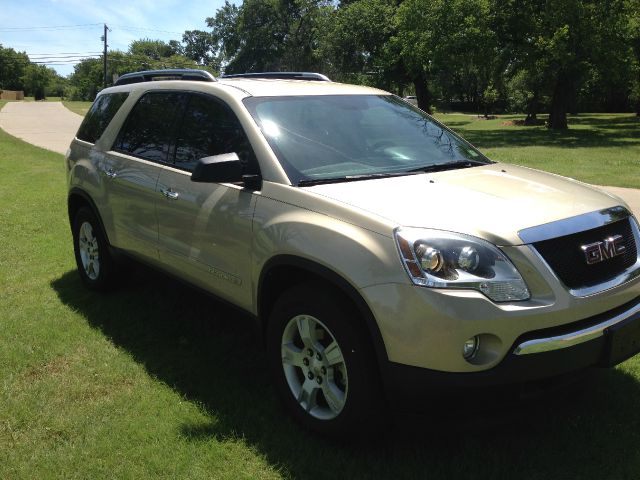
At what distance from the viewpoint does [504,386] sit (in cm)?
252

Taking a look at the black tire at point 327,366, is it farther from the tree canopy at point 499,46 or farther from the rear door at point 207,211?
the tree canopy at point 499,46

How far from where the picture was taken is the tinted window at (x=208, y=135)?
3584mm

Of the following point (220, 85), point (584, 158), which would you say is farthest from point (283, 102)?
point (584, 158)

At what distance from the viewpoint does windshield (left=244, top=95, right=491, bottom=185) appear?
11.2 ft

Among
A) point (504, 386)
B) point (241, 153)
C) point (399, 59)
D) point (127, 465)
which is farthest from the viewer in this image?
point (399, 59)

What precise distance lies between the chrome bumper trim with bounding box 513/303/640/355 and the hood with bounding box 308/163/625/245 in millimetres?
431

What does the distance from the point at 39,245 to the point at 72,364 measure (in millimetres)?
3607

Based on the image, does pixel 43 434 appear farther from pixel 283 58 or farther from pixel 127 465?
pixel 283 58

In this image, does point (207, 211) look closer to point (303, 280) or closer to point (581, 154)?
point (303, 280)

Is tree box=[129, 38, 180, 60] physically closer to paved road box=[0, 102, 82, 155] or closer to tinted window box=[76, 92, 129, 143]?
paved road box=[0, 102, 82, 155]

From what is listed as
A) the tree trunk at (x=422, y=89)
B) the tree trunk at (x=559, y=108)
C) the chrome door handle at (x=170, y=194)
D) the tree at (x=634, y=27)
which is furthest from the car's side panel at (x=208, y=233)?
the tree trunk at (x=422, y=89)

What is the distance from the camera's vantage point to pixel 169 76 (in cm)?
482

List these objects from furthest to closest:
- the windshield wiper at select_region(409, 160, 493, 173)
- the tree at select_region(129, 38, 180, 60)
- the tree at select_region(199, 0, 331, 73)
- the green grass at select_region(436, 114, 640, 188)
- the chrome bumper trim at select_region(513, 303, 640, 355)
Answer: the tree at select_region(129, 38, 180, 60) < the tree at select_region(199, 0, 331, 73) < the green grass at select_region(436, 114, 640, 188) < the windshield wiper at select_region(409, 160, 493, 173) < the chrome bumper trim at select_region(513, 303, 640, 355)

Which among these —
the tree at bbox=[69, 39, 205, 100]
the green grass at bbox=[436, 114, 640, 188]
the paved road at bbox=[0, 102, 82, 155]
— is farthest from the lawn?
the tree at bbox=[69, 39, 205, 100]
